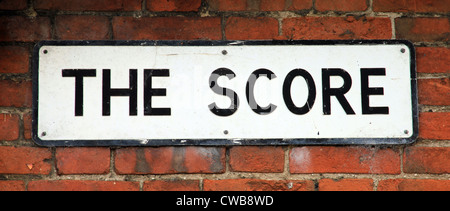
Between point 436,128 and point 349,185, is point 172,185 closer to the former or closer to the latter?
point 349,185

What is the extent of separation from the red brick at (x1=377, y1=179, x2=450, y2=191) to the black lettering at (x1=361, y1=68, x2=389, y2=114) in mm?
194

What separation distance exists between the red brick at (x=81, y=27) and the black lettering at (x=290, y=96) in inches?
20.2

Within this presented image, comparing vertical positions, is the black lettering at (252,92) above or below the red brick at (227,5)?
below

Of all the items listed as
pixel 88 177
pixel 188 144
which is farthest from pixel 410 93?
pixel 88 177

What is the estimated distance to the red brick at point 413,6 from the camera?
1101 millimetres

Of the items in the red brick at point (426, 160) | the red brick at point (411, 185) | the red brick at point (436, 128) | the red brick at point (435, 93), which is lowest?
the red brick at point (411, 185)

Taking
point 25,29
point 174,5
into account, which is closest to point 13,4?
point 25,29

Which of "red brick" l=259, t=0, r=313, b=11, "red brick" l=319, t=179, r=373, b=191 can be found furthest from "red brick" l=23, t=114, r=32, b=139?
"red brick" l=319, t=179, r=373, b=191

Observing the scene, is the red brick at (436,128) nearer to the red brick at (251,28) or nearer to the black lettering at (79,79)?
the red brick at (251,28)

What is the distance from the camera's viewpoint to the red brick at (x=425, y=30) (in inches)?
43.1

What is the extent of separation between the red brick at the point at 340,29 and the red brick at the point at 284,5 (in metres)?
0.04

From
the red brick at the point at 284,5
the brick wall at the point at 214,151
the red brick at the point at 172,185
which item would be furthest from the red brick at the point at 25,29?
the red brick at the point at 284,5

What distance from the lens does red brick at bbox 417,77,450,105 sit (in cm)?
108

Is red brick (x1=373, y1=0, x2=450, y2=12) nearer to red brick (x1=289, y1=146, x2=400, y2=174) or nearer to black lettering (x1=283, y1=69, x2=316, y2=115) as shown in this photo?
black lettering (x1=283, y1=69, x2=316, y2=115)
